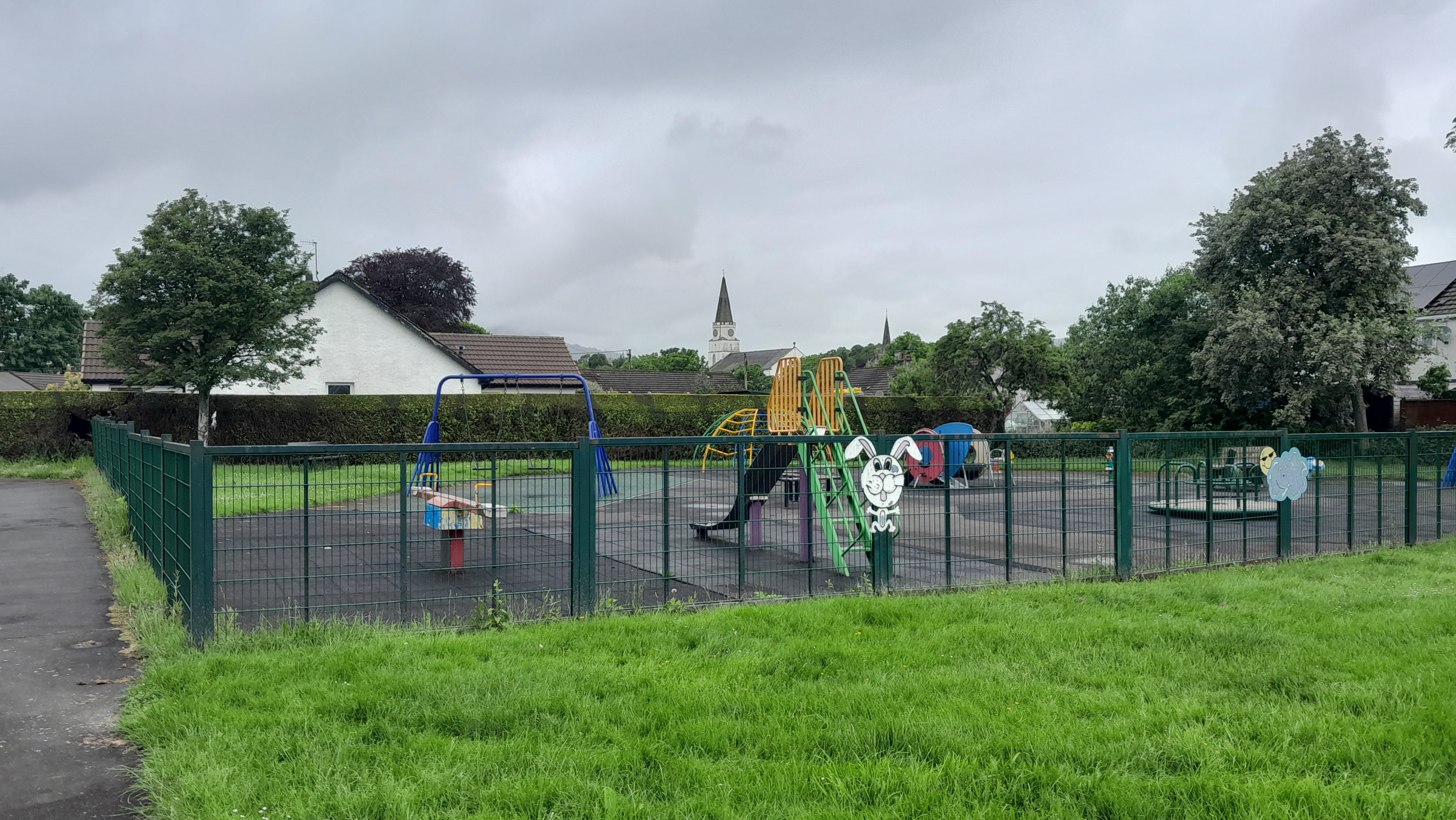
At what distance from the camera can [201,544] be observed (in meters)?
6.09

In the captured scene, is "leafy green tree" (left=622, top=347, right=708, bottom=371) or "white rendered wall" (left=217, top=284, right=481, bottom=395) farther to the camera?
"leafy green tree" (left=622, top=347, right=708, bottom=371)

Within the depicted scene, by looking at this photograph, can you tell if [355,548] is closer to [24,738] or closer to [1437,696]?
[24,738]

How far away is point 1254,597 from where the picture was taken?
798 centimetres

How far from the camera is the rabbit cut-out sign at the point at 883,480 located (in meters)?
8.28

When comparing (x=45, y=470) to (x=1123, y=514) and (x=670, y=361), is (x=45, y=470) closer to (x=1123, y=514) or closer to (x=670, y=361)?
(x=1123, y=514)

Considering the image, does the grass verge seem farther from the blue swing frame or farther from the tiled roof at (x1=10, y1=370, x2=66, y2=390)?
the tiled roof at (x1=10, y1=370, x2=66, y2=390)

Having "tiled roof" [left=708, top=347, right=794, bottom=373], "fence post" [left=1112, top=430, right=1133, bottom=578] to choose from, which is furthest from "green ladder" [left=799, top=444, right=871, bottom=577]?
"tiled roof" [left=708, top=347, right=794, bottom=373]

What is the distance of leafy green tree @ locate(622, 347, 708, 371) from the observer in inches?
4552

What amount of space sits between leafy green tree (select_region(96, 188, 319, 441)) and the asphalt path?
15.7 meters

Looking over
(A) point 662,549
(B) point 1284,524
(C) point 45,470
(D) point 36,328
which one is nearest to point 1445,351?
(B) point 1284,524

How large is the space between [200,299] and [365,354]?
9719mm

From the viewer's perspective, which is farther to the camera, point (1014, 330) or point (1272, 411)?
point (1014, 330)

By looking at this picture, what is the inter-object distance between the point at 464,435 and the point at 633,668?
82.4 ft

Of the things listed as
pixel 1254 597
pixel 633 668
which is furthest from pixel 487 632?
pixel 1254 597
